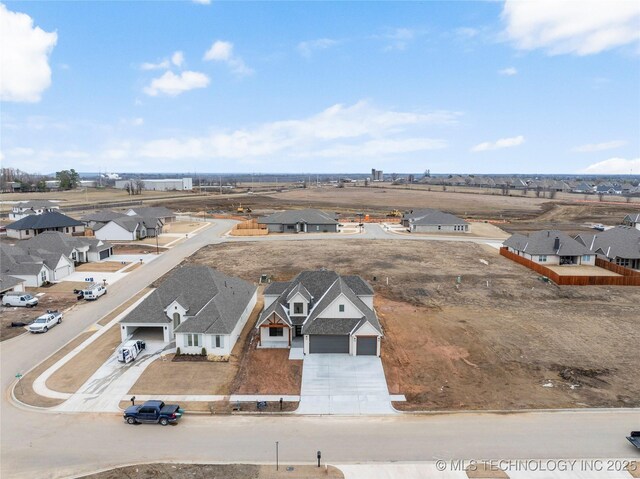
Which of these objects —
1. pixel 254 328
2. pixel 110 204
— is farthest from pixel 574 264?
pixel 110 204

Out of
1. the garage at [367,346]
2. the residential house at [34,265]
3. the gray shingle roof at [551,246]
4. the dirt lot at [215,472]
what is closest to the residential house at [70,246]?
the residential house at [34,265]

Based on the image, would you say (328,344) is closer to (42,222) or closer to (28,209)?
(42,222)

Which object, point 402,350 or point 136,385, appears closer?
point 136,385

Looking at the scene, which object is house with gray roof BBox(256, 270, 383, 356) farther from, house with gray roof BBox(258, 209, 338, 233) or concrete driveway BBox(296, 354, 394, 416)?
house with gray roof BBox(258, 209, 338, 233)

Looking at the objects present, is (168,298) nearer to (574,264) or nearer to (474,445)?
(474,445)

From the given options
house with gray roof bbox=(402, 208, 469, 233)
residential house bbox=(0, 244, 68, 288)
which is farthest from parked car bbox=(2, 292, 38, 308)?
house with gray roof bbox=(402, 208, 469, 233)

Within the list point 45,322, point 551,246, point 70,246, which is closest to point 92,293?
point 45,322
